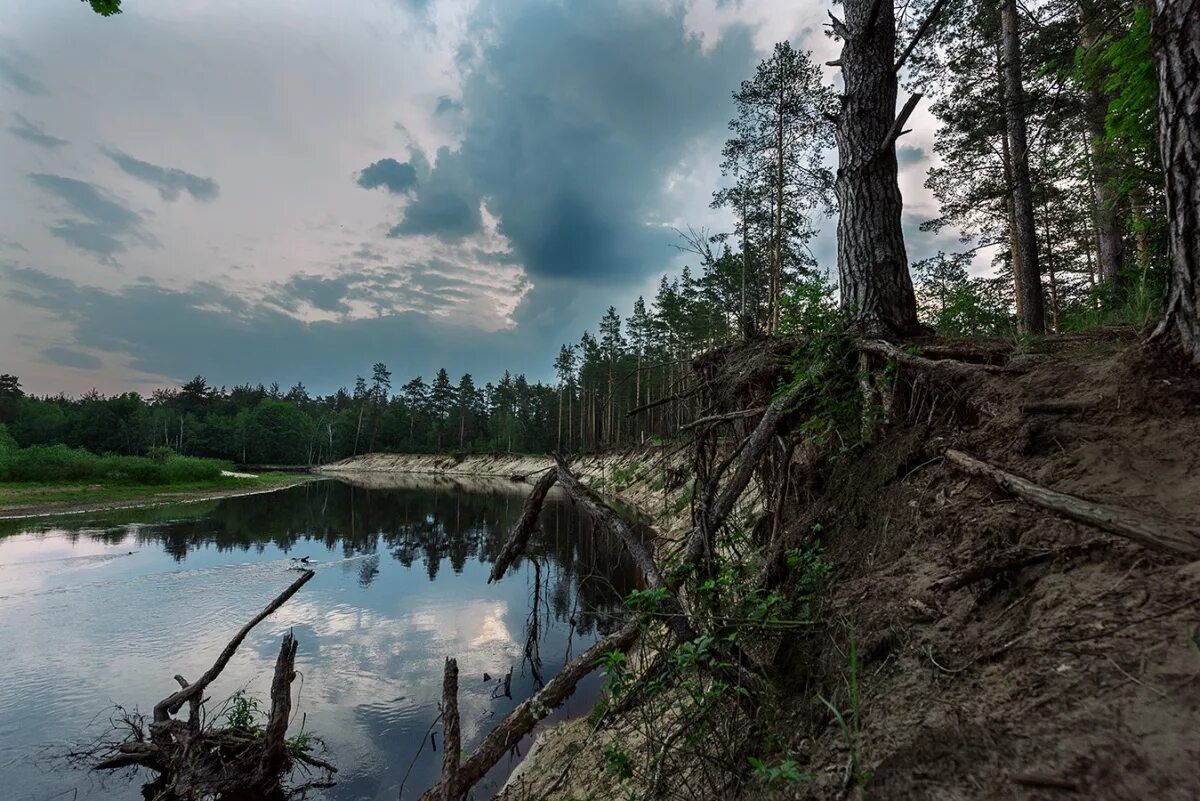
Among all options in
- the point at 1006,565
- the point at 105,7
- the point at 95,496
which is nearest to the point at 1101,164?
the point at 1006,565

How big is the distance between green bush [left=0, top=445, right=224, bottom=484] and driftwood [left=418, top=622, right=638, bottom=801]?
51323 millimetres

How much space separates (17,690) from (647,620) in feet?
38.5

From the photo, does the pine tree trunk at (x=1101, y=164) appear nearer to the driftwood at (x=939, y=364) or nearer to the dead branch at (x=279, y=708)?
the driftwood at (x=939, y=364)

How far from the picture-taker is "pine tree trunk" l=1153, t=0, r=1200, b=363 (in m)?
2.20

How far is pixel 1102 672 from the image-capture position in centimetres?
148

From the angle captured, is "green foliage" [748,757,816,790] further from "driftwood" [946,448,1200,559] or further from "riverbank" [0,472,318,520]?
"riverbank" [0,472,318,520]

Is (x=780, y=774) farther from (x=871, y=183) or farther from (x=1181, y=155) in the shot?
(x=871, y=183)

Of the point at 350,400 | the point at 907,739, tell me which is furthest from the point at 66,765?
the point at 350,400

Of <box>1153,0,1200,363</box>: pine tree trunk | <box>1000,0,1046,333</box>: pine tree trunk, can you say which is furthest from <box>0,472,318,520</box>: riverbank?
<box>1000,0,1046,333</box>: pine tree trunk

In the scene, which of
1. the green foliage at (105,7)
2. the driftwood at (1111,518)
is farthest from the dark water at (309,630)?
the green foliage at (105,7)

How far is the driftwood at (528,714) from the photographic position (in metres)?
2.89

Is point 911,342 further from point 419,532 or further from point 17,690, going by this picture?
point 419,532

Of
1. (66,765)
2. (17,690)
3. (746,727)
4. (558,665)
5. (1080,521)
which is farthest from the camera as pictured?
(558,665)

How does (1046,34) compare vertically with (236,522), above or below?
above
